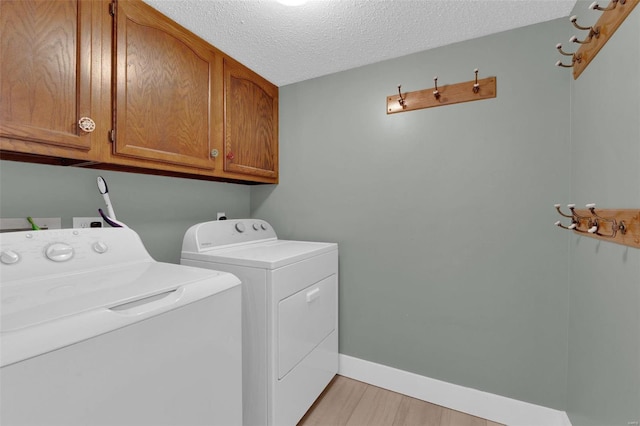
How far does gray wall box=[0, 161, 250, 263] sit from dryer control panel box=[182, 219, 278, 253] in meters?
0.23

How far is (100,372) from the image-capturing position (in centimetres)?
69

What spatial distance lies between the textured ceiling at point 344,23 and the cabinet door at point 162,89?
0.34ft

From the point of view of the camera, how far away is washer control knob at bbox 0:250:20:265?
90 centimetres

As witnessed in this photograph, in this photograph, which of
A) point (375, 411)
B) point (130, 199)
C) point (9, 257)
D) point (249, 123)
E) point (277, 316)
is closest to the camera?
point (9, 257)

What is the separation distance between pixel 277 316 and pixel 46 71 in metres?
1.29

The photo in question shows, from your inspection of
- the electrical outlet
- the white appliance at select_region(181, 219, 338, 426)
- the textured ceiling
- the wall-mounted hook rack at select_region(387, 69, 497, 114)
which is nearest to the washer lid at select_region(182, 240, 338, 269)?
the white appliance at select_region(181, 219, 338, 426)

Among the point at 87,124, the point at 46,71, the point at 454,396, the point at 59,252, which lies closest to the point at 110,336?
the point at 59,252

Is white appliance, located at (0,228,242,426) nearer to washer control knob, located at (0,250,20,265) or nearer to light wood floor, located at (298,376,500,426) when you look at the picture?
washer control knob, located at (0,250,20,265)

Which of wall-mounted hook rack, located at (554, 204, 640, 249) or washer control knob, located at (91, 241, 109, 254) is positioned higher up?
wall-mounted hook rack, located at (554, 204, 640, 249)

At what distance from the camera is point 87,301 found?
75 centimetres

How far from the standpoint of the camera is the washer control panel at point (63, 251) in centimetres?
92

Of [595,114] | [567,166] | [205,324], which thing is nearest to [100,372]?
[205,324]

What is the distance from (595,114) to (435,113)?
74cm

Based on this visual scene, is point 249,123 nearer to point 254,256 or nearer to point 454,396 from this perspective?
point 254,256
